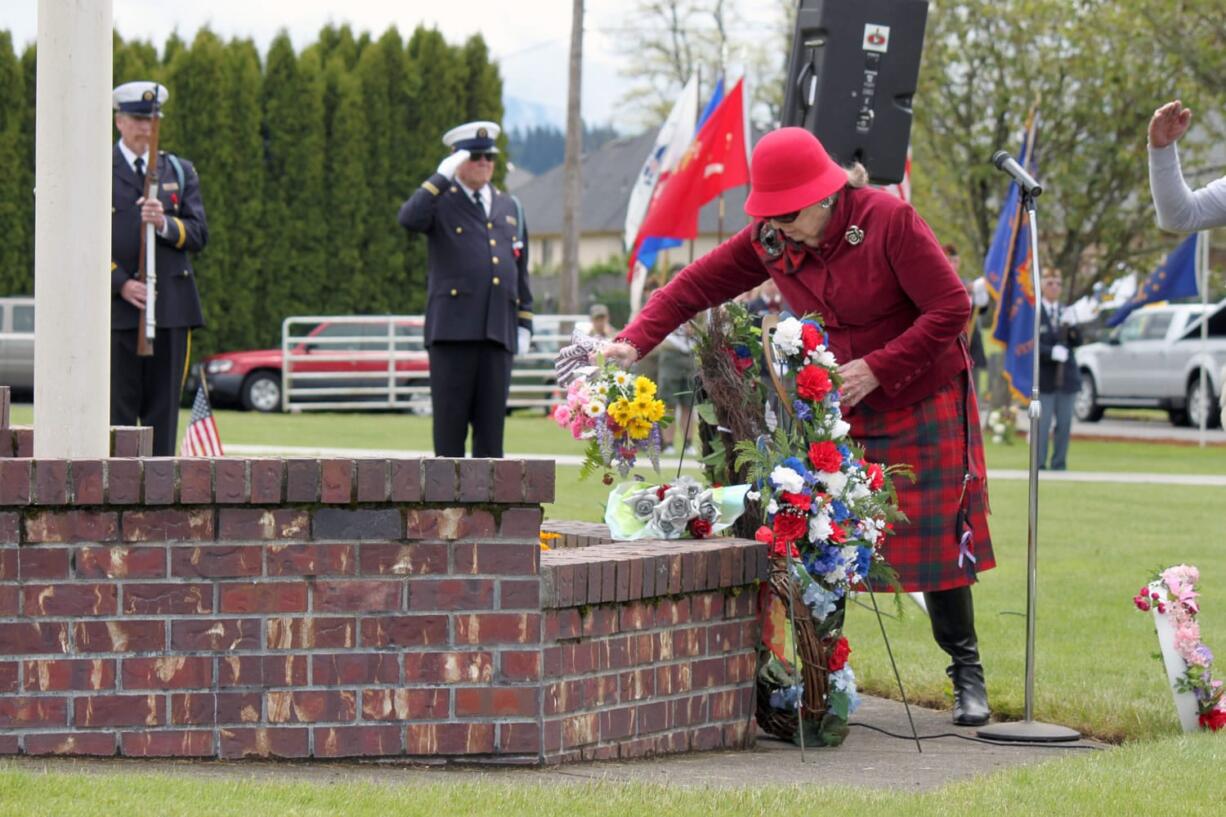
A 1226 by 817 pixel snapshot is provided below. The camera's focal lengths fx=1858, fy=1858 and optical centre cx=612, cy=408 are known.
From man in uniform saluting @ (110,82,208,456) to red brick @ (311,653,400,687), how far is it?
4.44 m

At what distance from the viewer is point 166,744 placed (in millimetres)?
4965

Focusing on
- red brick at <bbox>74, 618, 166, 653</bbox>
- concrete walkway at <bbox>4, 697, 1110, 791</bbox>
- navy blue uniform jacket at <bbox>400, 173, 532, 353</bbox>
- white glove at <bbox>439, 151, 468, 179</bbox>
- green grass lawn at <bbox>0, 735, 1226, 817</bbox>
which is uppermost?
white glove at <bbox>439, 151, 468, 179</bbox>

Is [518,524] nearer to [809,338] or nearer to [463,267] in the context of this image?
[809,338]

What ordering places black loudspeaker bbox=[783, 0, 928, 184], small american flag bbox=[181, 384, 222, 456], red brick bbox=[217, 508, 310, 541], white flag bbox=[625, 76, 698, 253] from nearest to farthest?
red brick bbox=[217, 508, 310, 541] → black loudspeaker bbox=[783, 0, 928, 184] → small american flag bbox=[181, 384, 222, 456] → white flag bbox=[625, 76, 698, 253]

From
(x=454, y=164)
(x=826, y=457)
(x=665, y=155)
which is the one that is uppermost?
(x=665, y=155)

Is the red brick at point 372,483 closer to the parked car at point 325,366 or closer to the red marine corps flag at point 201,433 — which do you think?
the red marine corps flag at point 201,433

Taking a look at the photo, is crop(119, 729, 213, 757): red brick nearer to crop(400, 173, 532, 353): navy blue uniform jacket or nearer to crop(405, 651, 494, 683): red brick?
crop(405, 651, 494, 683): red brick

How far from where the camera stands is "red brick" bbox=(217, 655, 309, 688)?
499cm

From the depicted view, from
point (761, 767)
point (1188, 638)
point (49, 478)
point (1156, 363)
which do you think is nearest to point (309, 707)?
point (49, 478)

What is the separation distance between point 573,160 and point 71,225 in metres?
30.8

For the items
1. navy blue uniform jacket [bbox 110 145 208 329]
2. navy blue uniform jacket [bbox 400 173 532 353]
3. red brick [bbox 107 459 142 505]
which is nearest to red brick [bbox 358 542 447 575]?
red brick [bbox 107 459 142 505]

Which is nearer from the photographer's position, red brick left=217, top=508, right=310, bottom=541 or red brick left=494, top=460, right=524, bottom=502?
red brick left=217, top=508, right=310, bottom=541

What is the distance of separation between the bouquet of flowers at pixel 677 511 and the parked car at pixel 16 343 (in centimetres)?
2432

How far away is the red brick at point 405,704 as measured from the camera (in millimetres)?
5062
